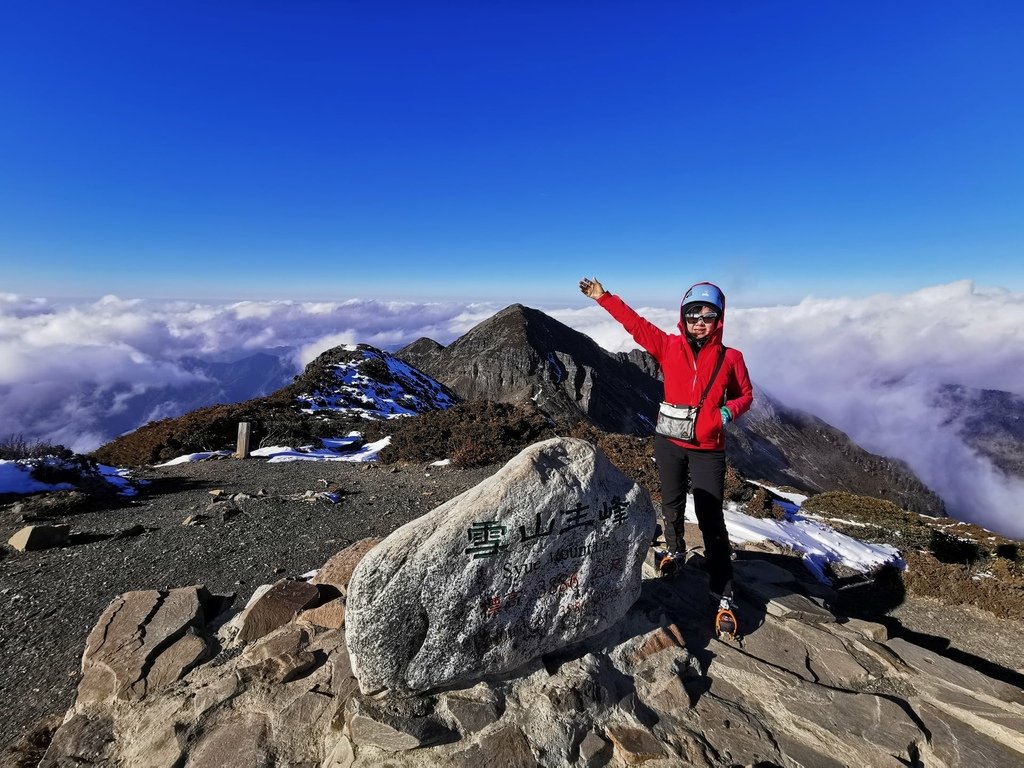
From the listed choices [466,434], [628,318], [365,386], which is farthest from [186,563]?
[365,386]

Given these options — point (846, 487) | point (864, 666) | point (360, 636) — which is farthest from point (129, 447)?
point (846, 487)

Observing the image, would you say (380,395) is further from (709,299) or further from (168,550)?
(709,299)

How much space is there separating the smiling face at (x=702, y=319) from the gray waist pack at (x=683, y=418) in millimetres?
288

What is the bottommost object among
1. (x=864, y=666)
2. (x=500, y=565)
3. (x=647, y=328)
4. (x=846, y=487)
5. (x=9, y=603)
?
(x=846, y=487)

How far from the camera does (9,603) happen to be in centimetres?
645

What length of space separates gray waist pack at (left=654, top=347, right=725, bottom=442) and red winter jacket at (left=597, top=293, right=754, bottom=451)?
0.13 ft

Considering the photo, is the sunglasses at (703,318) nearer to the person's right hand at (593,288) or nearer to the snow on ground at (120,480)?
the person's right hand at (593,288)

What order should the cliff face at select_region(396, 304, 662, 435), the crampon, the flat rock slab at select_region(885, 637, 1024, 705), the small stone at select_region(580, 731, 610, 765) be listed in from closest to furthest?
the small stone at select_region(580, 731, 610, 765) < the flat rock slab at select_region(885, 637, 1024, 705) < the crampon < the cliff face at select_region(396, 304, 662, 435)

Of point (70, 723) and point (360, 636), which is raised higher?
point (360, 636)

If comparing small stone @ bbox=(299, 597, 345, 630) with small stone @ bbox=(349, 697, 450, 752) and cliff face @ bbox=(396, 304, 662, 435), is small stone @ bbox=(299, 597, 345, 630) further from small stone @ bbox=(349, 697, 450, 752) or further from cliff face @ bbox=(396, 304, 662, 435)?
cliff face @ bbox=(396, 304, 662, 435)

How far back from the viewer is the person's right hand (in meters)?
5.32

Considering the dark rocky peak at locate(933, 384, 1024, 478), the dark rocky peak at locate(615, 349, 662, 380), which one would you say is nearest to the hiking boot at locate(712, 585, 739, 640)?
the dark rocky peak at locate(615, 349, 662, 380)

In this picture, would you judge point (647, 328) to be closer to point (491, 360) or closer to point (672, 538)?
point (672, 538)

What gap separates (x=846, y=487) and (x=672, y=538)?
330 feet
